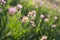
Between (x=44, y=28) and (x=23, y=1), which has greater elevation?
(x=23, y=1)

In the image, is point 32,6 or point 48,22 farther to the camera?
point 32,6

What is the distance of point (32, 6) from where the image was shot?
393cm

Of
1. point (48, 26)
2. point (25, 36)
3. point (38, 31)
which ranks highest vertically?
point (48, 26)

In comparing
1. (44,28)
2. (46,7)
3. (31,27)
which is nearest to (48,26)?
(44,28)

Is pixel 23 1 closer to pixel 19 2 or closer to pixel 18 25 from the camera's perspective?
pixel 19 2

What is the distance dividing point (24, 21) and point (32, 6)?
1.38 metres

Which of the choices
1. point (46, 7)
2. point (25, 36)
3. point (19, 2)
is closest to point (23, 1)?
point (19, 2)

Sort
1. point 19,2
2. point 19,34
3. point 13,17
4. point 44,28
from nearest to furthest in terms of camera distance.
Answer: point 19,34, point 13,17, point 44,28, point 19,2

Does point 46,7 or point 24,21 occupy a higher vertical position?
point 46,7

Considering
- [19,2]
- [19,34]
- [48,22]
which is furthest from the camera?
[19,2]

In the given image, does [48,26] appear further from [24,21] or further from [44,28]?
[24,21]

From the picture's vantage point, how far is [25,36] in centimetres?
247

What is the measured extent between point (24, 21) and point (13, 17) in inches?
6.2

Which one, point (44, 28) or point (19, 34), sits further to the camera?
point (44, 28)
